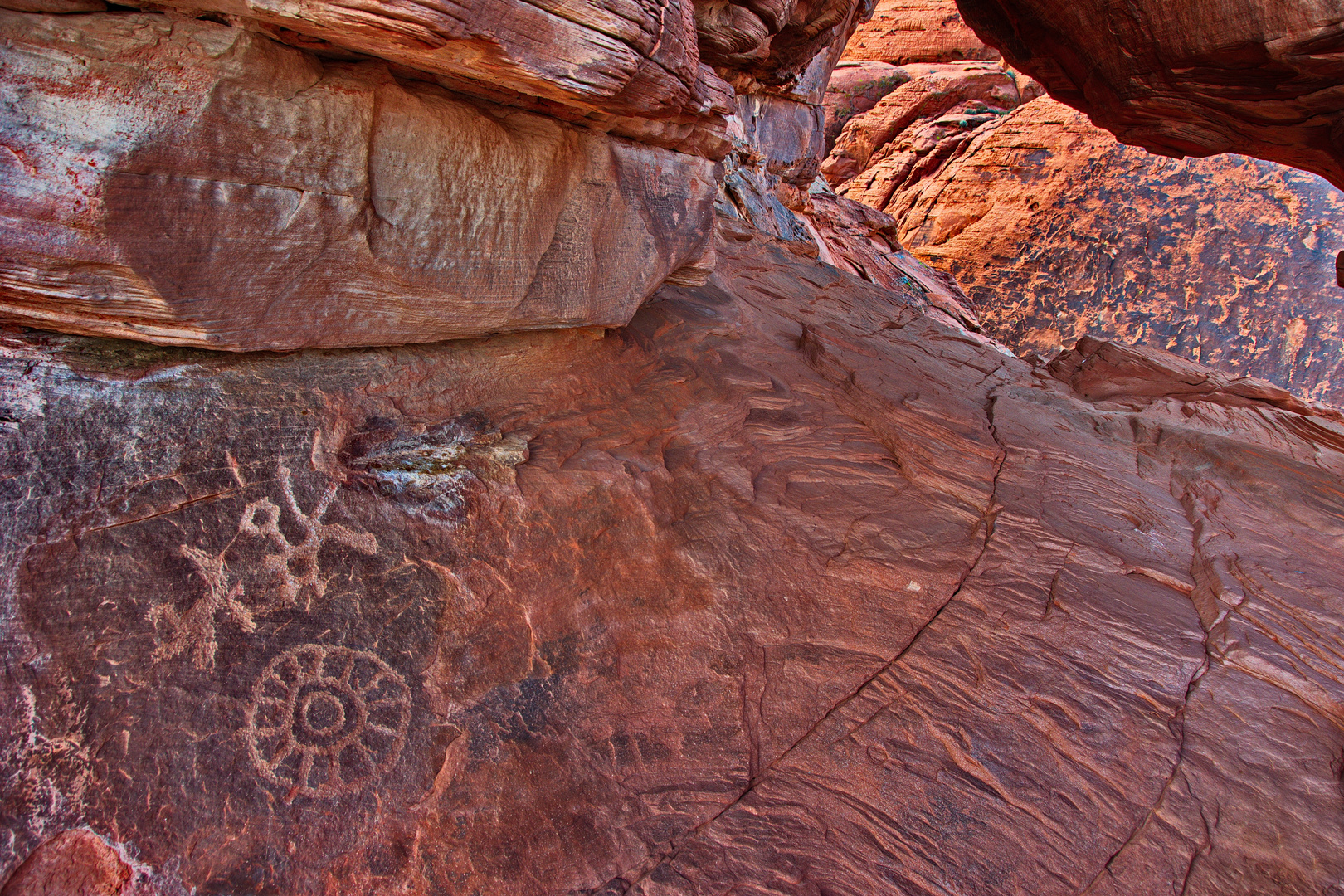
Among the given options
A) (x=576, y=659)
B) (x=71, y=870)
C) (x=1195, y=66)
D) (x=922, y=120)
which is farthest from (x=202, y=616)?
(x=922, y=120)

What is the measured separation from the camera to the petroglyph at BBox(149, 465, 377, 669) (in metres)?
2.21

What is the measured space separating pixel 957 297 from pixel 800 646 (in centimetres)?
1241

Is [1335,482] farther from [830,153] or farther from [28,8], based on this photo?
[830,153]

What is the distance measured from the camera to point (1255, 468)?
15.3ft

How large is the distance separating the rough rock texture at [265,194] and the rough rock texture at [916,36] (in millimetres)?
17768

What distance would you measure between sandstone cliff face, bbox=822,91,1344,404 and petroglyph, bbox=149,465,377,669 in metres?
14.1

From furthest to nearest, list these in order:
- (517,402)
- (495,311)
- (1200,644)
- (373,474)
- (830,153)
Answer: (830,153)
(517,402)
(495,311)
(1200,644)
(373,474)

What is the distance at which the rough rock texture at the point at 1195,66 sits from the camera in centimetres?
430

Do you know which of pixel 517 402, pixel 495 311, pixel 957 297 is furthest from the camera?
pixel 957 297

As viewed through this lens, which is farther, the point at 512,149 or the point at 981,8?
the point at 981,8

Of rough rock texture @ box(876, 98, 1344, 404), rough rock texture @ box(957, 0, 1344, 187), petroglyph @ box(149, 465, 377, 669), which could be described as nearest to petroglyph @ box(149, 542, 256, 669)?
petroglyph @ box(149, 465, 377, 669)

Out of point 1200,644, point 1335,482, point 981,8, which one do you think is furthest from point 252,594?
Answer: point 981,8

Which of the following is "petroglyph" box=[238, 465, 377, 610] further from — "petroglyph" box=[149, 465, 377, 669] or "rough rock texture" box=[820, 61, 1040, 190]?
"rough rock texture" box=[820, 61, 1040, 190]

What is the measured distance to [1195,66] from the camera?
16.6 feet
